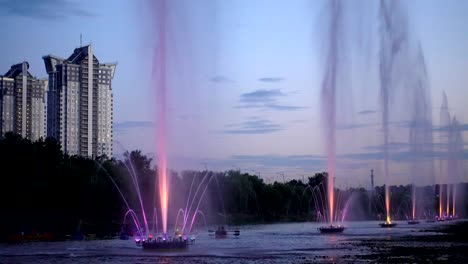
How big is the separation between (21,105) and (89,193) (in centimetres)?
9478

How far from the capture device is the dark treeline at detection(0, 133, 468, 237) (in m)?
102

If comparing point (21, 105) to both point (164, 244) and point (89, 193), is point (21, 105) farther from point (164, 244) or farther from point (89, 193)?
point (164, 244)

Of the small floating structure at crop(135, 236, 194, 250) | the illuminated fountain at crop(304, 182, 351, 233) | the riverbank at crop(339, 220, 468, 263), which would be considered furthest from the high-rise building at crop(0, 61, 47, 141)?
the riverbank at crop(339, 220, 468, 263)

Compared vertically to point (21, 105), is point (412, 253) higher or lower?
lower

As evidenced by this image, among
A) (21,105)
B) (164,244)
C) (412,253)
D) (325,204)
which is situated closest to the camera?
(412,253)

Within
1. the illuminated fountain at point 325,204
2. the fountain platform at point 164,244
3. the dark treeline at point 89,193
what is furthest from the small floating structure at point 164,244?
Answer: the illuminated fountain at point 325,204

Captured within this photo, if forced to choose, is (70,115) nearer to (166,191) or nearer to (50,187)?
(50,187)

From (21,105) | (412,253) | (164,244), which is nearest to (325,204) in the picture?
(21,105)

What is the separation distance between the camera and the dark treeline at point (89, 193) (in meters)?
102

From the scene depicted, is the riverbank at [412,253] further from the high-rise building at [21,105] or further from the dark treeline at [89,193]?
the high-rise building at [21,105]

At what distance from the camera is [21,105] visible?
193 metres

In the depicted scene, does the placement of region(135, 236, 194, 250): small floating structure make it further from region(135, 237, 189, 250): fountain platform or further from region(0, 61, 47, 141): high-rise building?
region(0, 61, 47, 141): high-rise building

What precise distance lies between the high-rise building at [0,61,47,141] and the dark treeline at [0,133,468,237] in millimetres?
59359

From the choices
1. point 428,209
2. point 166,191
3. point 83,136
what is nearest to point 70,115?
point 83,136
